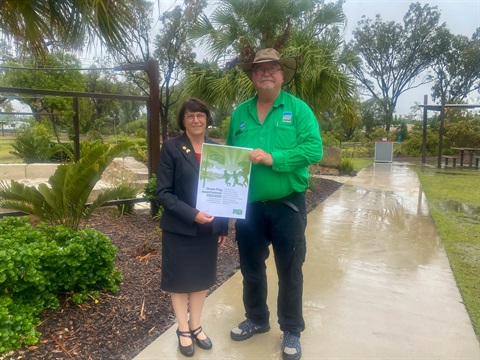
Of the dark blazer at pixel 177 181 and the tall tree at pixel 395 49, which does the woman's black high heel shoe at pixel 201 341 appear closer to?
the dark blazer at pixel 177 181

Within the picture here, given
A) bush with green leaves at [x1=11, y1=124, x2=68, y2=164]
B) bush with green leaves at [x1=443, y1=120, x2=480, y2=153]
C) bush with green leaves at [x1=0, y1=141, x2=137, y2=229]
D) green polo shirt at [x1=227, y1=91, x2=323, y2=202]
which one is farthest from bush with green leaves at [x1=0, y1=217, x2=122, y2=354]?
bush with green leaves at [x1=443, y1=120, x2=480, y2=153]

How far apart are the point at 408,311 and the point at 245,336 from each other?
4.49 ft

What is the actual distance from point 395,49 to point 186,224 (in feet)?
126

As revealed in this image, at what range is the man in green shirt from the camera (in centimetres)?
244

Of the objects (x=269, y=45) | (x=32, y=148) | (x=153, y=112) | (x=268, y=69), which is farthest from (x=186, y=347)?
(x=32, y=148)

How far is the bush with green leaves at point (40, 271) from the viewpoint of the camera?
246 centimetres

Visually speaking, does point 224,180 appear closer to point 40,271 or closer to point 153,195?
point 40,271

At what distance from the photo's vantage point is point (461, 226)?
6.13 meters

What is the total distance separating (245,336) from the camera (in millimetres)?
2756

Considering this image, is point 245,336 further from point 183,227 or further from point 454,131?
point 454,131

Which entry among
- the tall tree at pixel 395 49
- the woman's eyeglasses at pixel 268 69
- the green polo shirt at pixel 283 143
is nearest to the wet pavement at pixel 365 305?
the green polo shirt at pixel 283 143

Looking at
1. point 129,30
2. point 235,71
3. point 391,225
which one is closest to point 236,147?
point 129,30

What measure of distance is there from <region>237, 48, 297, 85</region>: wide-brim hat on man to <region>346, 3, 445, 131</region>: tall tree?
33.2 metres

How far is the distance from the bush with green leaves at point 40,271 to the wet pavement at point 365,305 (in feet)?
2.43
